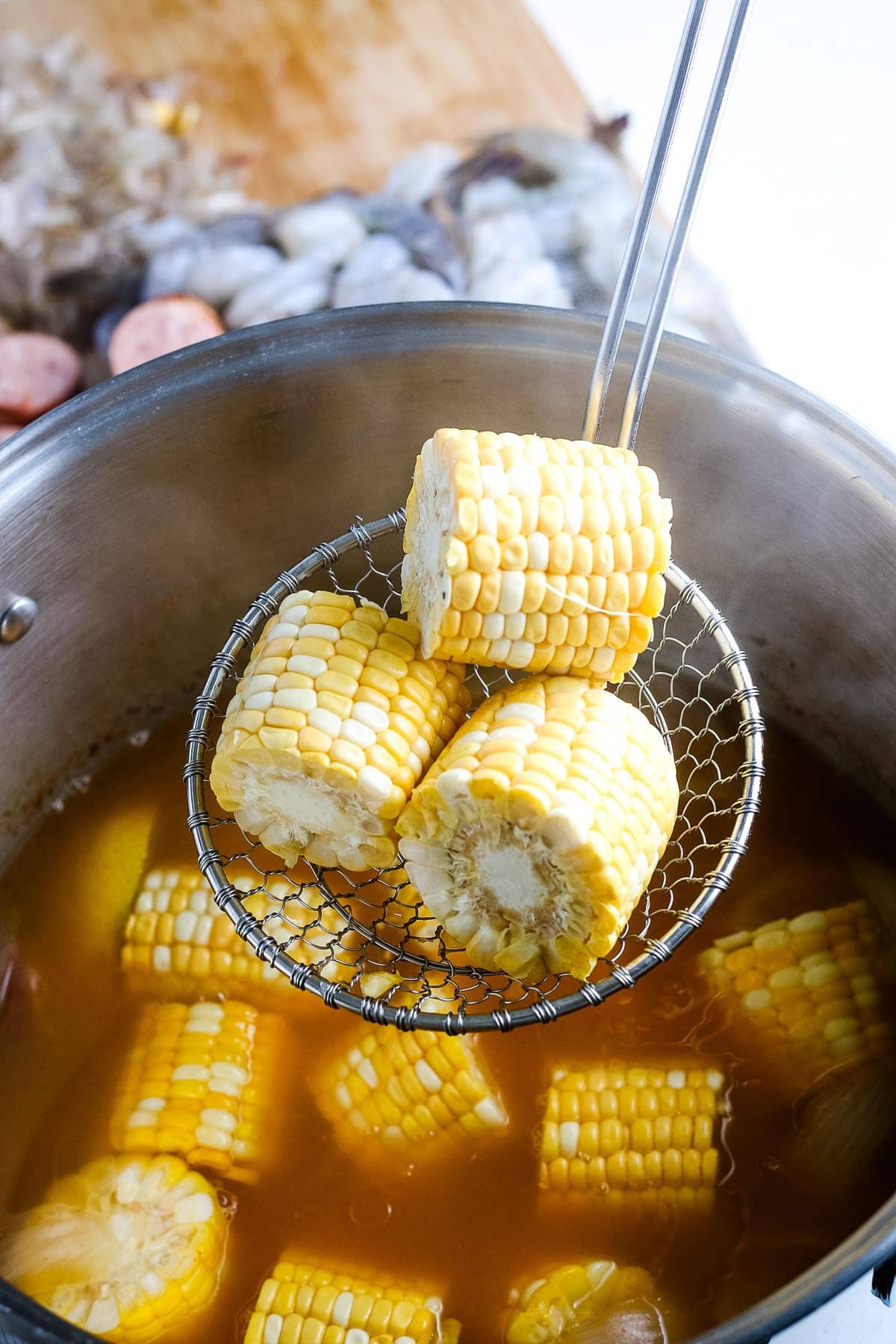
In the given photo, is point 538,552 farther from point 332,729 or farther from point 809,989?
point 809,989

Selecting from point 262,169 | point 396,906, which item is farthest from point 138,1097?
point 262,169

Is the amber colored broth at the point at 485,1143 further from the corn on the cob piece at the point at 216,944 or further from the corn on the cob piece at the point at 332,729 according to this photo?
the corn on the cob piece at the point at 332,729

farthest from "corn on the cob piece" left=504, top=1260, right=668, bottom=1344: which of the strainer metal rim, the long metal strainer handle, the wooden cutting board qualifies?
the wooden cutting board

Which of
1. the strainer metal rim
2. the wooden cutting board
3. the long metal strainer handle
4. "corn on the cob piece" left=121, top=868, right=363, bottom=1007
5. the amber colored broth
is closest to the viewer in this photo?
the long metal strainer handle

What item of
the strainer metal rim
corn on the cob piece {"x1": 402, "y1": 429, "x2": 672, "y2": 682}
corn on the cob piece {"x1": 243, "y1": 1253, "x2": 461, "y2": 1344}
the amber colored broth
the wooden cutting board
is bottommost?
corn on the cob piece {"x1": 243, "y1": 1253, "x2": 461, "y2": 1344}

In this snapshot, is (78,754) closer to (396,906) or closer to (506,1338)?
(396,906)

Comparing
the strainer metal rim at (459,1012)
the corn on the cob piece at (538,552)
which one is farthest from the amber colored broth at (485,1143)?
the corn on the cob piece at (538,552)

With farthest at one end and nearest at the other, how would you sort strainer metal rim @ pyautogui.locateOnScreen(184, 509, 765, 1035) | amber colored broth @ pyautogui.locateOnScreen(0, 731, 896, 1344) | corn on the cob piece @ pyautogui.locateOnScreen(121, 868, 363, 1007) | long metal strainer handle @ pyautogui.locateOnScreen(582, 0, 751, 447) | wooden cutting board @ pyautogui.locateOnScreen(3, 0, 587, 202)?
1. wooden cutting board @ pyautogui.locateOnScreen(3, 0, 587, 202)
2. corn on the cob piece @ pyautogui.locateOnScreen(121, 868, 363, 1007)
3. amber colored broth @ pyautogui.locateOnScreen(0, 731, 896, 1344)
4. strainer metal rim @ pyautogui.locateOnScreen(184, 509, 765, 1035)
5. long metal strainer handle @ pyautogui.locateOnScreen(582, 0, 751, 447)

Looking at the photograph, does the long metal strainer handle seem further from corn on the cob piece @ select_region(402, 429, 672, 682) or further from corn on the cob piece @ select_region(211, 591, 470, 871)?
corn on the cob piece @ select_region(211, 591, 470, 871)
